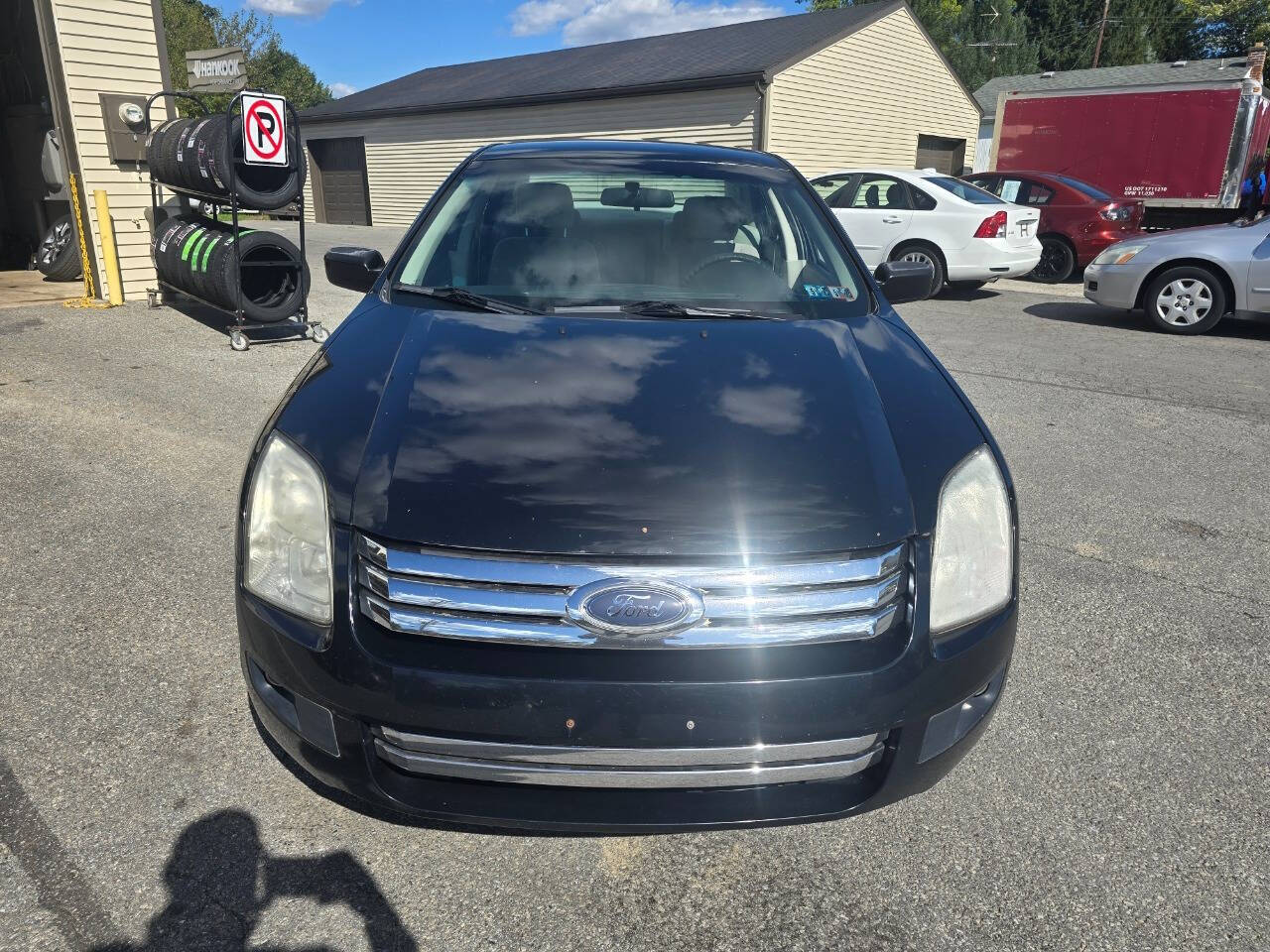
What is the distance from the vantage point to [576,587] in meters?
1.63

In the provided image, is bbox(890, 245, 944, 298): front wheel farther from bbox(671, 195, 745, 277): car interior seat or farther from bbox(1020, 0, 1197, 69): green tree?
bbox(1020, 0, 1197, 69): green tree

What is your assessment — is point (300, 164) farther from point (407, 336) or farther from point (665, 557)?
point (665, 557)

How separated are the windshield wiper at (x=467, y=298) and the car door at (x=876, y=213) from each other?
926 cm

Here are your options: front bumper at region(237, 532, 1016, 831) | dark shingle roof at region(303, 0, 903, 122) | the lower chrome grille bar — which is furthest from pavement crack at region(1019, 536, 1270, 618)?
dark shingle roof at region(303, 0, 903, 122)

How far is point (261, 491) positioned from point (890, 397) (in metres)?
1.51

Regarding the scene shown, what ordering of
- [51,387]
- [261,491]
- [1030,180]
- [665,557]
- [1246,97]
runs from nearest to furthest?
[665,557] < [261,491] < [51,387] < [1030,180] < [1246,97]

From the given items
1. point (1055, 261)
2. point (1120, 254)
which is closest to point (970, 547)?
point (1120, 254)

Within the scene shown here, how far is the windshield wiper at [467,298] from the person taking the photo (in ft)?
8.61

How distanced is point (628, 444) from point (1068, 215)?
12.3 metres

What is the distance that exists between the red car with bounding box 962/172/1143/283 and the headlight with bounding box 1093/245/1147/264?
317cm

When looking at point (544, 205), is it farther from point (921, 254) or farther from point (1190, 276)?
point (921, 254)

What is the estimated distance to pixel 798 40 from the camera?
18.4 m

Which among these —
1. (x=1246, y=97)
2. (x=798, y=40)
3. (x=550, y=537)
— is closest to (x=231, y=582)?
(x=550, y=537)

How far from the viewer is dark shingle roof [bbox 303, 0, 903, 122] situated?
17.8 metres
